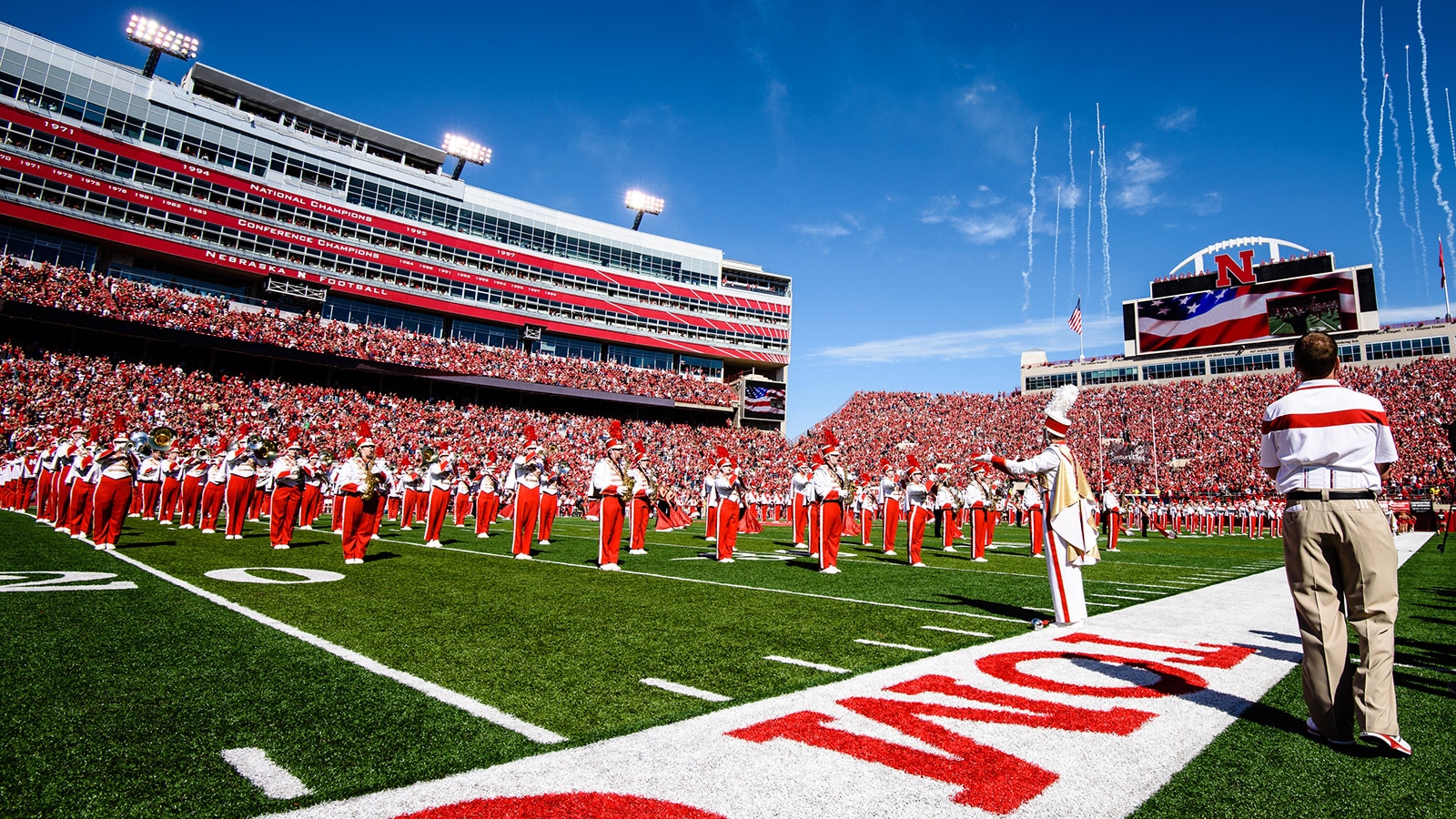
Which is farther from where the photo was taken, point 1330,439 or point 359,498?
point 359,498

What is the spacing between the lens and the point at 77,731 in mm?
2902

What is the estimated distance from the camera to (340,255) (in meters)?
41.3

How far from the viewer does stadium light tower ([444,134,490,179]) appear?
50906 mm

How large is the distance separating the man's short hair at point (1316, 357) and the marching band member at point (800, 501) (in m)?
8.05

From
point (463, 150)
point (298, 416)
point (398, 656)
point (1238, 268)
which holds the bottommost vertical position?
point (398, 656)


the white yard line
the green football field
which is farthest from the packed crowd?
the white yard line

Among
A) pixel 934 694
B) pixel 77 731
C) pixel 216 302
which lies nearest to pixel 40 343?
pixel 216 302

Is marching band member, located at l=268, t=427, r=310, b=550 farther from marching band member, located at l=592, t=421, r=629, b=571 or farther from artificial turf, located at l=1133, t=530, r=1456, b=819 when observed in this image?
artificial turf, located at l=1133, t=530, r=1456, b=819

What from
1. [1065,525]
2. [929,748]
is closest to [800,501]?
[1065,525]

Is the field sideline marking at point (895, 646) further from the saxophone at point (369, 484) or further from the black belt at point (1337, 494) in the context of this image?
the saxophone at point (369, 484)

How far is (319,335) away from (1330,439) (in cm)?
4166

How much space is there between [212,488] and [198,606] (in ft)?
32.5

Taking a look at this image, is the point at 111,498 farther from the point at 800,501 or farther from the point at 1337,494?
the point at 1337,494

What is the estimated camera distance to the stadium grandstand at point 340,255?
1323 inches
